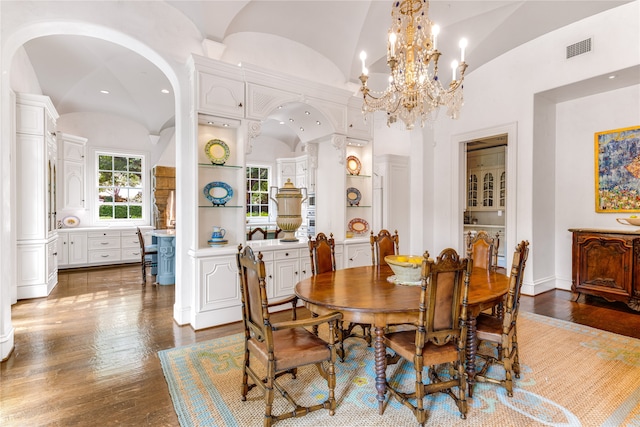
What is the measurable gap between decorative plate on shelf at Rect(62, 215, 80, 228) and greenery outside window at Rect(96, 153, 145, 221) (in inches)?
17.5

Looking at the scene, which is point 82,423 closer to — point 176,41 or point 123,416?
point 123,416

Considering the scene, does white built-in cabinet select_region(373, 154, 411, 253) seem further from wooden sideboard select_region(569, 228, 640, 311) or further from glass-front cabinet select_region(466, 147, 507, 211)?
wooden sideboard select_region(569, 228, 640, 311)

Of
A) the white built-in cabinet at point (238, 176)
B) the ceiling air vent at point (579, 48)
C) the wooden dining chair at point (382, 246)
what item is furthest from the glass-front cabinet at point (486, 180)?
the wooden dining chair at point (382, 246)

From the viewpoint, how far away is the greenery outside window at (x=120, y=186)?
735cm

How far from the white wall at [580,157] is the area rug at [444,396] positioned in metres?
2.23

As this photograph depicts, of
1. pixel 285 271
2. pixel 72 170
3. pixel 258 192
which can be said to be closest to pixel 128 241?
pixel 72 170

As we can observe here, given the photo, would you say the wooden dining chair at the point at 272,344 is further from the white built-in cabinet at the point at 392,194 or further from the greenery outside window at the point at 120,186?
the greenery outside window at the point at 120,186

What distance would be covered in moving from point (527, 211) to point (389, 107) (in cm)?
298

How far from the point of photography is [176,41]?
3436 mm

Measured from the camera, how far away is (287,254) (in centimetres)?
392

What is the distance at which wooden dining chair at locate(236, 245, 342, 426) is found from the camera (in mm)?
1771

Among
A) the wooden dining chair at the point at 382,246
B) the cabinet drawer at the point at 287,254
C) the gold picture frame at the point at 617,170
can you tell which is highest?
the gold picture frame at the point at 617,170

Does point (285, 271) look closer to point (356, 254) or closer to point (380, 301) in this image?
point (356, 254)

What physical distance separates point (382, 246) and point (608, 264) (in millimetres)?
3056
